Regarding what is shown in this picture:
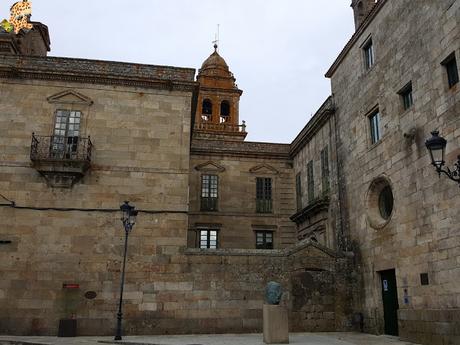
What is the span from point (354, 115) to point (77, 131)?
398 inches

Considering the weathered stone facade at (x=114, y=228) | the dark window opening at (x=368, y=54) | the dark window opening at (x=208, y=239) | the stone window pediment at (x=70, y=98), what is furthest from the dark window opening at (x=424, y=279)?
the dark window opening at (x=208, y=239)

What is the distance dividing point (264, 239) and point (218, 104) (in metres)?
15.6

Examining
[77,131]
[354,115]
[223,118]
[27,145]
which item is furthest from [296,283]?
[223,118]

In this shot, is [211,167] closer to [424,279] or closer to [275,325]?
[275,325]

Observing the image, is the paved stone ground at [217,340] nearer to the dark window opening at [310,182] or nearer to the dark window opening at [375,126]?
the dark window opening at [375,126]

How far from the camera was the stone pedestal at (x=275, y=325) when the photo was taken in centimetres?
1177

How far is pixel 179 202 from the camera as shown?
1611 centimetres

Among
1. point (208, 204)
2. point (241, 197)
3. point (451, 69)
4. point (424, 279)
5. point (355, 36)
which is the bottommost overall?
point (424, 279)

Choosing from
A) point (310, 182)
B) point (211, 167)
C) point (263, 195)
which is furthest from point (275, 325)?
point (211, 167)

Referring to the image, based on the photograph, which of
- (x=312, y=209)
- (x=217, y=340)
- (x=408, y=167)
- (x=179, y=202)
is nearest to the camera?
(x=217, y=340)

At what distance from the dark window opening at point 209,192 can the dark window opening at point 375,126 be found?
10199 mm

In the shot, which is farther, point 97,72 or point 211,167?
point 211,167

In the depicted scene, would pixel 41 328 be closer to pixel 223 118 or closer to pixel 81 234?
pixel 81 234

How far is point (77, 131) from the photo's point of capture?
16.3 m
